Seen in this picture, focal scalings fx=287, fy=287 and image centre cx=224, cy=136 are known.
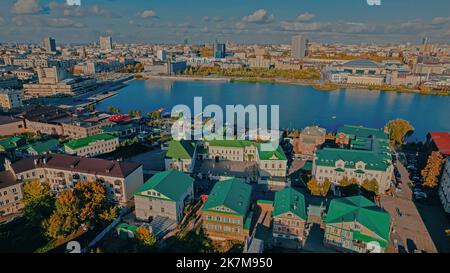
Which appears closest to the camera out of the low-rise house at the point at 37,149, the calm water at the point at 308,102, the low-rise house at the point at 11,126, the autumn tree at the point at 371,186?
the autumn tree at the point at 371,186

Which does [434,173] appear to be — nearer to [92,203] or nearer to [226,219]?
[226,219]

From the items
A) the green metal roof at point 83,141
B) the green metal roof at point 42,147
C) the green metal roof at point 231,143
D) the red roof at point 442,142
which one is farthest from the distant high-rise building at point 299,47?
the green metal roof at point 42,147

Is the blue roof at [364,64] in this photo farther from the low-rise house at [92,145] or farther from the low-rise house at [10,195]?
the low-rise house at [10,195]

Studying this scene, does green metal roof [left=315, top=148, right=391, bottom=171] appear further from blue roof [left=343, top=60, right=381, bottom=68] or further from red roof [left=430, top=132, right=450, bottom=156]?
blue roof [left=343, top=60, right=381, bottom=68]

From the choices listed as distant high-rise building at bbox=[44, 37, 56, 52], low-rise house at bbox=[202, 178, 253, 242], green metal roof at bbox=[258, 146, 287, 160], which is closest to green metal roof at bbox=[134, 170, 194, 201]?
low-rise house at bbox=[202, 178, 253, 242]

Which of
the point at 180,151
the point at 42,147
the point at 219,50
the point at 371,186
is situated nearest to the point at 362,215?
the point at 371,186
